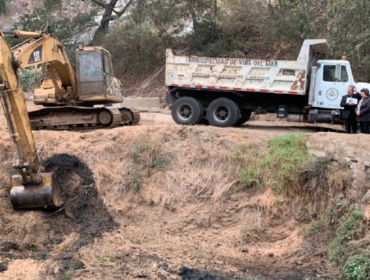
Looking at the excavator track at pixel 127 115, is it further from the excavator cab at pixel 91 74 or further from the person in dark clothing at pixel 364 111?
the person in dark clothing at pixel 364 111

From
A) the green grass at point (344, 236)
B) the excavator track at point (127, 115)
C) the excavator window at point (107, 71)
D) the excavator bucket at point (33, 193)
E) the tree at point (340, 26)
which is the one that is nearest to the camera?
the green grass at point (344, 236)

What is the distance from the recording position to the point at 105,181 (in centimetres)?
976

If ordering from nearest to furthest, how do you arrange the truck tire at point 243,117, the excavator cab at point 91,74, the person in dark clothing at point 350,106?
the person in dark clothing at point 350,106, the excavator cab at point 91,74, the truck tire at point 243,117

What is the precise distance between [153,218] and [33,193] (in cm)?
221

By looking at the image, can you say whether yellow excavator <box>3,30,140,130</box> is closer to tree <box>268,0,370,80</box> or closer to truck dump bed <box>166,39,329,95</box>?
truck dump bed <box>166,39,329,95</box>

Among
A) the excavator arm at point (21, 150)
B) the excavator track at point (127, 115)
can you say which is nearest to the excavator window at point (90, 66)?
the excavator track at point (127, 115)

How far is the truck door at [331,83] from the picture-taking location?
1408 cm

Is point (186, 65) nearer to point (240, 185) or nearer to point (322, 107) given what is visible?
point (322, 107)

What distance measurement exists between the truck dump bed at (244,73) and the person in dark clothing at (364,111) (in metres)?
2.59

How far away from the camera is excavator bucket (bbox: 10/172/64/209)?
849cm

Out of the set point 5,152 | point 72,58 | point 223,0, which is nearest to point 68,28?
point 72,58

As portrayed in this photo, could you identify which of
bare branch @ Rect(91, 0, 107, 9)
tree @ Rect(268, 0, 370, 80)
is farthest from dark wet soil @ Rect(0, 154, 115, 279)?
bare branch @ Rect(91, 0, 107, 9)

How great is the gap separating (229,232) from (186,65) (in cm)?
726

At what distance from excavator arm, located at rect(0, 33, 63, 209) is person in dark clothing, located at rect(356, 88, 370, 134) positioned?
277 inches
